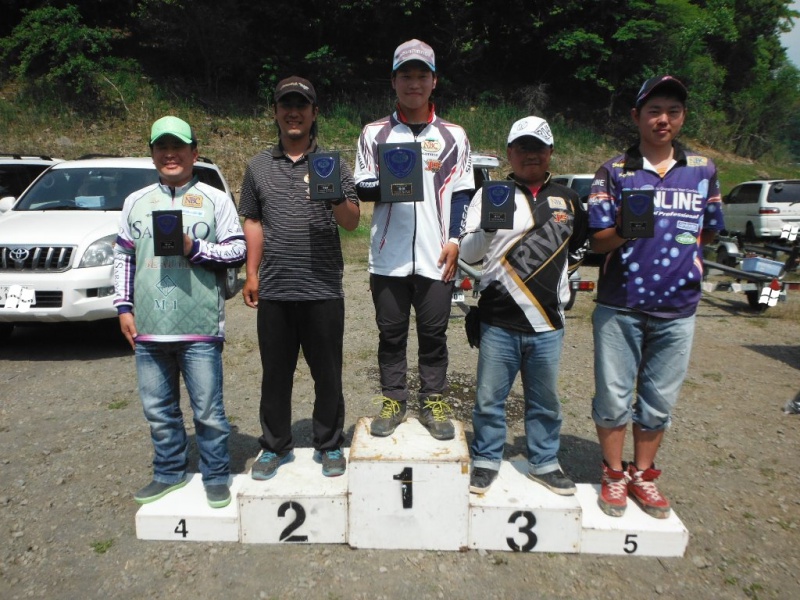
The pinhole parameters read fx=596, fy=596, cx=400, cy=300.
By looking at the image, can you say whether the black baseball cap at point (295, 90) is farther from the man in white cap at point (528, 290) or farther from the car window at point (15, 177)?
the car window at point (15, 177)

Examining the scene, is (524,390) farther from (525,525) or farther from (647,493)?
(647,493)

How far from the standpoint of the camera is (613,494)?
294 centimetres

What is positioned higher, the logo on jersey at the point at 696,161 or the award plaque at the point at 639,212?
the logo on jersey at the point at 696,161

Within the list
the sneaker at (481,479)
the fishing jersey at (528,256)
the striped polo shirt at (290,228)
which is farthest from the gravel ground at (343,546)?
the striped polo shirt at (290,228)

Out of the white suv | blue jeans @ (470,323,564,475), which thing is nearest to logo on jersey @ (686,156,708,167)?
blue jeans @ (470,323,564,475)

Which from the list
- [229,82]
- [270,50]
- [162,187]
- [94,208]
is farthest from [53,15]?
[162,187]

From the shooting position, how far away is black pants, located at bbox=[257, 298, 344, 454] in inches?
117

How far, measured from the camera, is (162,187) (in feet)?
9.57

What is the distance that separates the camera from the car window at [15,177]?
28.6 feet

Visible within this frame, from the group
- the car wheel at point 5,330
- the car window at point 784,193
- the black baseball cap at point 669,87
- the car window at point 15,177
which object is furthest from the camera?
the car window at point 784,193

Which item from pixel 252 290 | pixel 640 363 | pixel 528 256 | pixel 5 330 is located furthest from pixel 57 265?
pixel 640 363

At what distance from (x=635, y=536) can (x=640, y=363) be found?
2.67 feet

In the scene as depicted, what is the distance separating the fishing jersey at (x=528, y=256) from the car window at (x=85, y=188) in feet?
→ 16.1

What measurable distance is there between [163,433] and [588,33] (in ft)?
104
